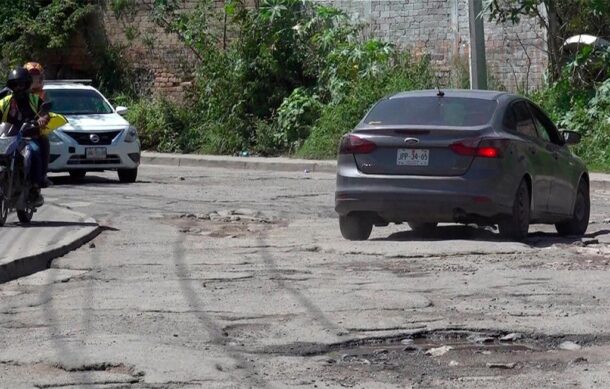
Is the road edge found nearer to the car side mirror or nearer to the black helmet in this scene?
the black helmet

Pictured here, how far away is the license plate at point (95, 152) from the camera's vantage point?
22719 mm

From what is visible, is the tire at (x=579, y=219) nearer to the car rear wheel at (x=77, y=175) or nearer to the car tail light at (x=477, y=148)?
the car tail light at (x=477, y=148)

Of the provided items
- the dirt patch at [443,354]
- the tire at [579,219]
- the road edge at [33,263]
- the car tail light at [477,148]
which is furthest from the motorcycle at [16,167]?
the dirt patch at [443,354]

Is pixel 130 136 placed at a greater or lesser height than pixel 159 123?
greater

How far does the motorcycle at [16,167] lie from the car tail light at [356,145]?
3258 millimetres

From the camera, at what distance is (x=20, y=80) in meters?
14.9

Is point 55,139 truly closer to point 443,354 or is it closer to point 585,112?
point 585,112

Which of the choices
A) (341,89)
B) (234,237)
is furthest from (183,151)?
(234,237)

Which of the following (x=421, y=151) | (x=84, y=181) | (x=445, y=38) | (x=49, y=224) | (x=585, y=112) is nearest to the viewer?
(x=421, y=151)

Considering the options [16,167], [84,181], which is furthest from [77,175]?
[16,167]

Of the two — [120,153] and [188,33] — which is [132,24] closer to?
[188,33]

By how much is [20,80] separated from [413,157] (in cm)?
434

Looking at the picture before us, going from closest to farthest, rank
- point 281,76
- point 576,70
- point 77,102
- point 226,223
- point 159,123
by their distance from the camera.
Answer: point 226,223 → point 77,102 → point 576,70 → point 281,76 → point 159,123

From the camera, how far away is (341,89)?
2905 cm
